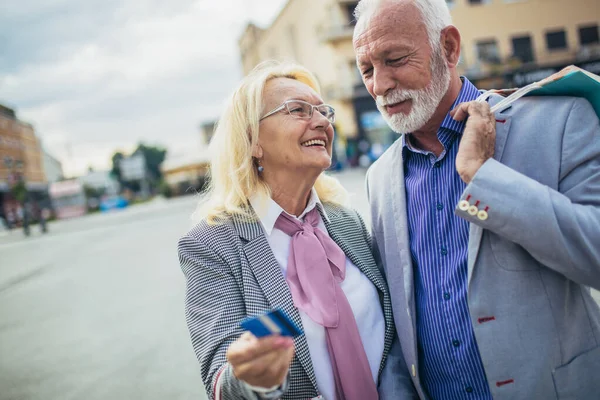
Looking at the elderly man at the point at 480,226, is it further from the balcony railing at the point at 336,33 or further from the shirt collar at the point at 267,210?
the balcony railing at the point at 336,33

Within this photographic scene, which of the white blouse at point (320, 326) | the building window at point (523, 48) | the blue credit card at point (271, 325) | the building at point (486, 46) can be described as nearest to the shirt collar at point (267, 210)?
the white blouse at point (320, 326)

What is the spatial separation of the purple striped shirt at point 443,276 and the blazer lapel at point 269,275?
1.78ft

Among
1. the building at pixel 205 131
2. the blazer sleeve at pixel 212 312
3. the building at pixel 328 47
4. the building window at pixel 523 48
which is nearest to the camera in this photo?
the blazer sleeve at pixel 212 312

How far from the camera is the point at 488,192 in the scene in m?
1.42

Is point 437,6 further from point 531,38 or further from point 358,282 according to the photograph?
point 531,38

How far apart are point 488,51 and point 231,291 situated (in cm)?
2955

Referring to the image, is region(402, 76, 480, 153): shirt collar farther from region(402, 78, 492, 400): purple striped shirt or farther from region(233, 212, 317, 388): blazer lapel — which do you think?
region(233, 212, 317, 388): blazer lapel

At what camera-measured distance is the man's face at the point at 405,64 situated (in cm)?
175

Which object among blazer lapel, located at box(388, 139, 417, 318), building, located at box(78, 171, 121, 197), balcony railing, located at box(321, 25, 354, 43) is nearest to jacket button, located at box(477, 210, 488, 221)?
blazer lapel, located at box(388, 139, 417, 318)

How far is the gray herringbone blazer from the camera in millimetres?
1587

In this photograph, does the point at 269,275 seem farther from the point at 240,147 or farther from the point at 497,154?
the point at 497,154

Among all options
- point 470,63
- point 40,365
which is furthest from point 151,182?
point 40,365

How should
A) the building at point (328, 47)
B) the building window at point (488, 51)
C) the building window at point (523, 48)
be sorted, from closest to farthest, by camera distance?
the building window at point (523, 48), the building window at point (488, 51), the building at point (328, 47)

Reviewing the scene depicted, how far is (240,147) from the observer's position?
217 centimetres
